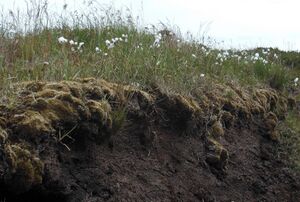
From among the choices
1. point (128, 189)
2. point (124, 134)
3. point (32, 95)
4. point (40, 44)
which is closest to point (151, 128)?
point (124, 134)

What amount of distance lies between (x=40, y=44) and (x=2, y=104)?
2361 mm

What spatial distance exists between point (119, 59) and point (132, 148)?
1212mm

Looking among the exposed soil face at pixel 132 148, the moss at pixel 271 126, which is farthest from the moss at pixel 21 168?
the moss at pixel 271 126

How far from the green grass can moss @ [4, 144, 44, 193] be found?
1.71 feet

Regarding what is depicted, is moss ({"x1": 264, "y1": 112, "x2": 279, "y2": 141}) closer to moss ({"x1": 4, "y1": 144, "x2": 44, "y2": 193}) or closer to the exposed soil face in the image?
the exposed soil face

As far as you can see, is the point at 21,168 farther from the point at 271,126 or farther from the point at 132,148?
the point at 271,126

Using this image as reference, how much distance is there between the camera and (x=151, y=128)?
440 cm

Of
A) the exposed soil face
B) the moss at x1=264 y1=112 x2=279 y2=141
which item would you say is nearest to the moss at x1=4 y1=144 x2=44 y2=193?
the exposed soil face

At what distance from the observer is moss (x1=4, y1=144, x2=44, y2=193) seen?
115 inches

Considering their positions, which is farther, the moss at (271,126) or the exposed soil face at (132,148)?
the moss at (271,126)

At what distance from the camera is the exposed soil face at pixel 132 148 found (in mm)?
3180

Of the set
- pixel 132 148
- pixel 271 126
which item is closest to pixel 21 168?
pixel 132 148

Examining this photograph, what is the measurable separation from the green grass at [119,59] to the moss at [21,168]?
1.71 ft

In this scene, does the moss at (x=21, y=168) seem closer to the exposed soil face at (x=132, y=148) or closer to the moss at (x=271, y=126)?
the exposed soil face at (x=132, y=148)
